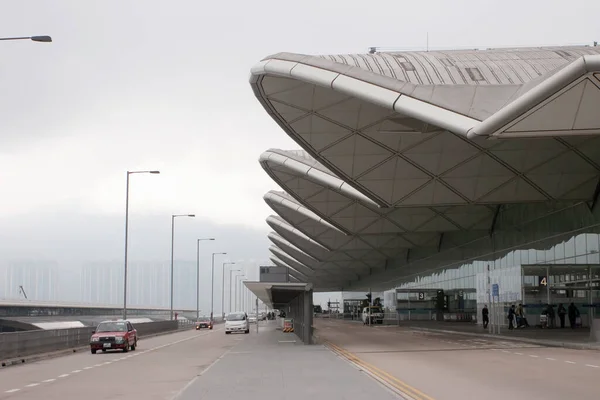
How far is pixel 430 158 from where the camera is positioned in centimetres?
3897

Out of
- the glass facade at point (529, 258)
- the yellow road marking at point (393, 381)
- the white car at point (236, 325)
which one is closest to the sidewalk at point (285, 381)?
the yellow road marking at point (393, 381)

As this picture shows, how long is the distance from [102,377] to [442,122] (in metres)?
15.1

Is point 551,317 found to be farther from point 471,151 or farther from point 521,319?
point 471,151

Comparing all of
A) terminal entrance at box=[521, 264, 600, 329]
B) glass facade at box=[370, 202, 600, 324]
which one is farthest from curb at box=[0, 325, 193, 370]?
glass facade at box=[370, 202, 600, 324]

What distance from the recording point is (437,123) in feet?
95.4

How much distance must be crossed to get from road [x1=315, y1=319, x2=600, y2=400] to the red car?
10.8 metres

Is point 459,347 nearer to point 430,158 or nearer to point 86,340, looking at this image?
point 430,158

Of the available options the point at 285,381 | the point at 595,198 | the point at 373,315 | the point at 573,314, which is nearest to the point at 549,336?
the point at 573,314

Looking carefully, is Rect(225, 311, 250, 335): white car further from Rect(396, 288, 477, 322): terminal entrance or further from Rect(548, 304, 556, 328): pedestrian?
Rect(548, 304, 556, 328): pedestrian

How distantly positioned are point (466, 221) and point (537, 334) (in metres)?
16.9

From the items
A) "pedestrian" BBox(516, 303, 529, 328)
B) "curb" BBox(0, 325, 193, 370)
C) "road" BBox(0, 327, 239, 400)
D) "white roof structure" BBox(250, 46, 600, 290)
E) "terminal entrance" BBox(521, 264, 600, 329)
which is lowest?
"curb" BBox(0, 325, 193, 370)

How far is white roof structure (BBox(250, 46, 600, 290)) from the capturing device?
24.5 metres

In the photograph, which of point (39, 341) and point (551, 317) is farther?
point (551, 317)

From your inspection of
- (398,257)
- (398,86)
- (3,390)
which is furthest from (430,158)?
(398,257)
